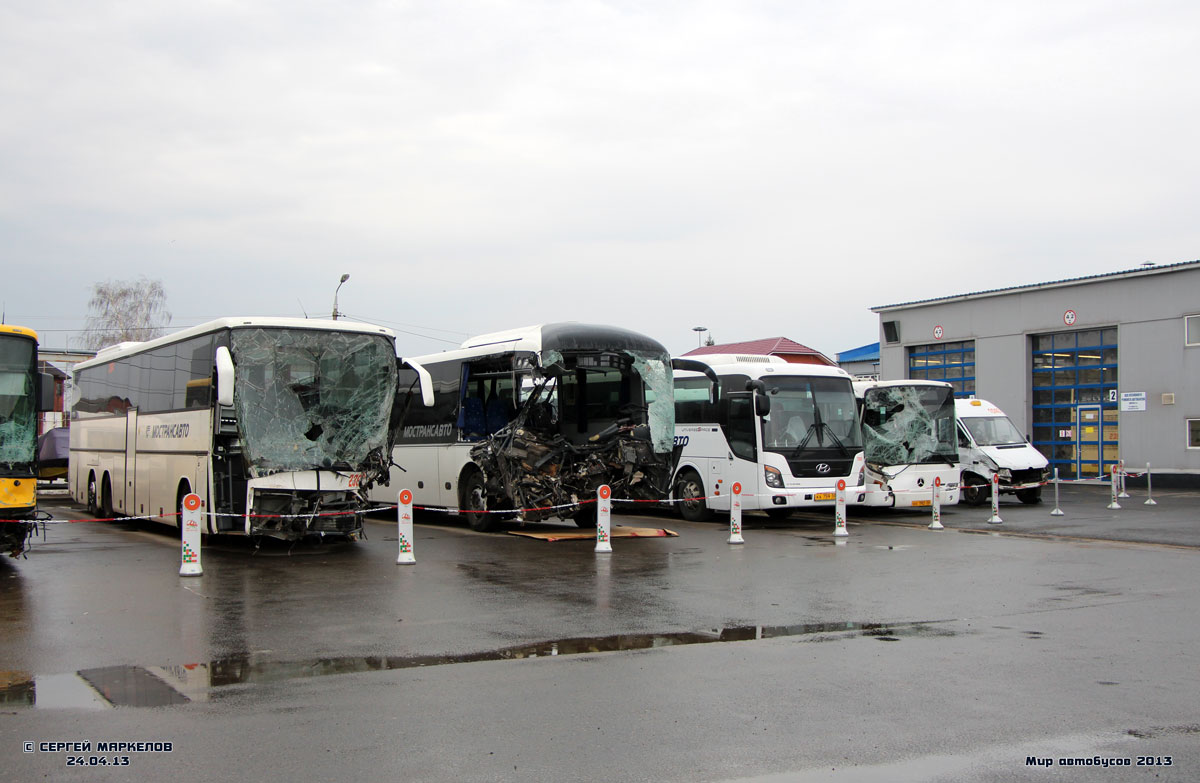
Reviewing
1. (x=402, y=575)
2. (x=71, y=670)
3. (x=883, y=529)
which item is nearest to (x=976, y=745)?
(x=71, y=670)

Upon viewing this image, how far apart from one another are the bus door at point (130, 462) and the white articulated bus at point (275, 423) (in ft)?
4.77

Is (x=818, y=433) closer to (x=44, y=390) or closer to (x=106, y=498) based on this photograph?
(x=44, y=390)

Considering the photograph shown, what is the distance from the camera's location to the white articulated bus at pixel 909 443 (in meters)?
21.4

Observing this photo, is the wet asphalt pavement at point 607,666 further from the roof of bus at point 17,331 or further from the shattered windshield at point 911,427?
A: the shattered windshield at point 911,427

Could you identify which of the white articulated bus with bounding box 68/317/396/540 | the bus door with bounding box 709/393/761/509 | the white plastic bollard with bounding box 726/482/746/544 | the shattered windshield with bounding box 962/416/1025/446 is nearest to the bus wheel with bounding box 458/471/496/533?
the white articulated bus with bounding box 68/317/396/540

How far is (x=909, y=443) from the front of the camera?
22.2 meters

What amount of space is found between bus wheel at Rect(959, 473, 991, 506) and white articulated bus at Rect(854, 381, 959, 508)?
246 cm

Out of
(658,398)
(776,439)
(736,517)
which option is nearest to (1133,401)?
(776,439)

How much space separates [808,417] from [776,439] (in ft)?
2.78

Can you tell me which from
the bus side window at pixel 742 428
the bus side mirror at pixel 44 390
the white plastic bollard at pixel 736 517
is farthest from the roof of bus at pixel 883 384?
the bus side mirror at pixel 44 390

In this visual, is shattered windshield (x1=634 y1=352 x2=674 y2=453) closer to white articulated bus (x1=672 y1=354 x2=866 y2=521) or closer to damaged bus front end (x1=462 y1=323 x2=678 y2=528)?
damaged bus front end (x1=462 y1=323 x2=678 y2=528)

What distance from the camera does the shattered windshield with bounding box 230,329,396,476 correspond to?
14062mm

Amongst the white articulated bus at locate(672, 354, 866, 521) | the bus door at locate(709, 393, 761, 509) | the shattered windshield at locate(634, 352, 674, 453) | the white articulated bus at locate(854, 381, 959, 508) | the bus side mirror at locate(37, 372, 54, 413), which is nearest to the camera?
the bus side mirror at locate(37, 372, 54, 413)

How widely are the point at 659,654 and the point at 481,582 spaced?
4335mm
